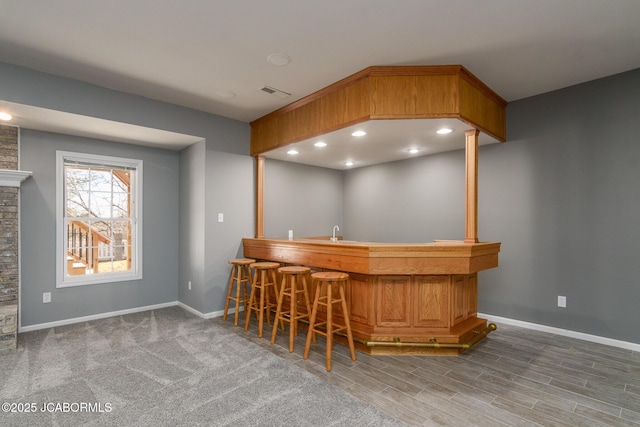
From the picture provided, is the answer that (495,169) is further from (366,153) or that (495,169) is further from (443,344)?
(443,344)

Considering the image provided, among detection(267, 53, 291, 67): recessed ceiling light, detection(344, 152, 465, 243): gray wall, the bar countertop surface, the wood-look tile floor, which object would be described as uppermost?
detection(267, 53, 291, 67): recessed ceiling light

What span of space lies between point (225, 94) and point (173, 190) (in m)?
1.97

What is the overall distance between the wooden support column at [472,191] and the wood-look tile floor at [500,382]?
1167 mm

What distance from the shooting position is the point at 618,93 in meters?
3.32

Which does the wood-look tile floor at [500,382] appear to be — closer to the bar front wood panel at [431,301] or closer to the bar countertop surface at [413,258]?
the bar front wood panel at [431,301]

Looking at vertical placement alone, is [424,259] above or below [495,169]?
below

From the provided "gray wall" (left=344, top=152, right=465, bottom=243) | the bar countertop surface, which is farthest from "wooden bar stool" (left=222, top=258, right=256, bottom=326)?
"gray wall" (left=344, top=152, right=465, bottom=243)

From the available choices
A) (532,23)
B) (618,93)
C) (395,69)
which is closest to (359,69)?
(395,69)

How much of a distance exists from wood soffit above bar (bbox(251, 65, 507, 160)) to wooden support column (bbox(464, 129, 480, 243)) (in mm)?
161

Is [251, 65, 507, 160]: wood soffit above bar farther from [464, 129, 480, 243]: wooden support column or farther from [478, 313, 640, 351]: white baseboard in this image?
[478, 313, 640, 351]: white baseboard

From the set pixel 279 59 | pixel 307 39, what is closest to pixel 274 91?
pixel 279 59

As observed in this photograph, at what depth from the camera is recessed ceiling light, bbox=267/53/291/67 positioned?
2.92 metres

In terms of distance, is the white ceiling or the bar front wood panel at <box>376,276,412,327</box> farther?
the bar front wood panel at <box>376,276,412,327</box>

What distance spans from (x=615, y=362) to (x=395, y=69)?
3374 millimetres
